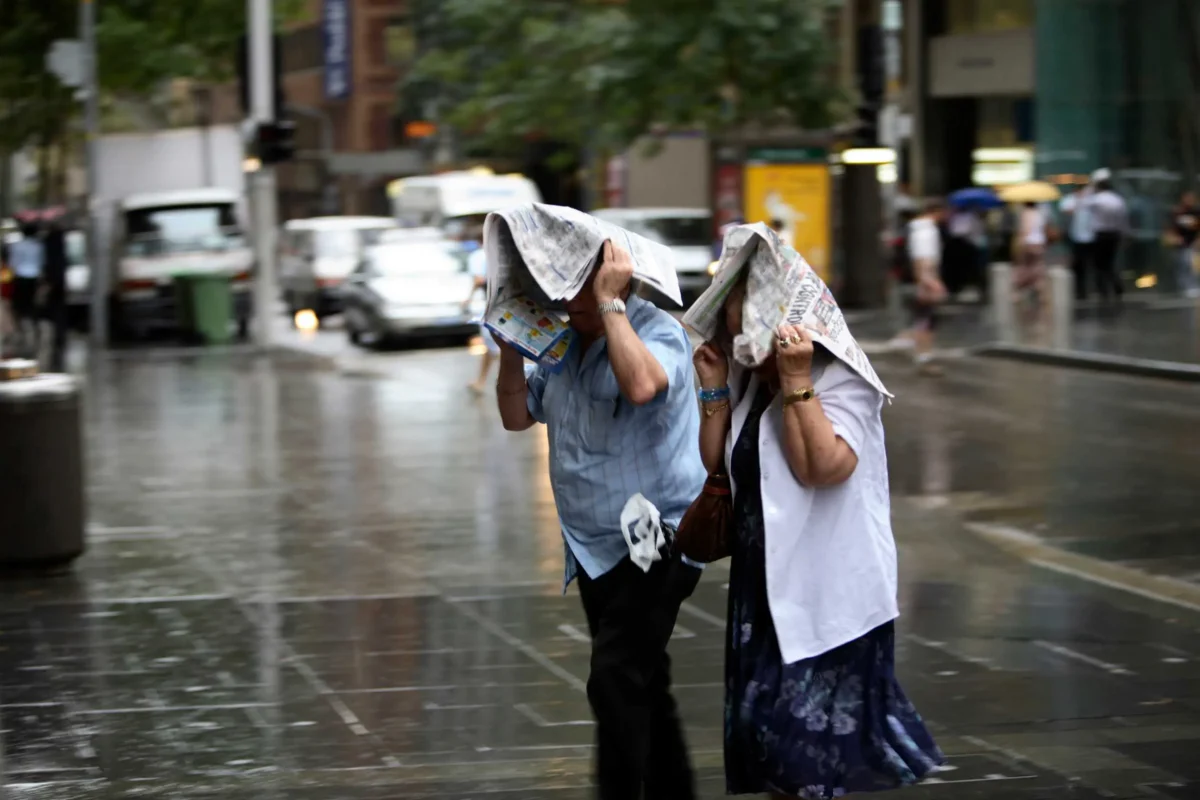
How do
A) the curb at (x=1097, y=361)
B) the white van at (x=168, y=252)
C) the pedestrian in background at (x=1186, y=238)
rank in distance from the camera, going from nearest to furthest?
the curb at (x=1097, y=361), the white van at (x=168, y=252), the pedestrian in background at (x=1186, y=238)

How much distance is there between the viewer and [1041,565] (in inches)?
Result: 371

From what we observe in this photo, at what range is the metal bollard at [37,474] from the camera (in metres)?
9.06

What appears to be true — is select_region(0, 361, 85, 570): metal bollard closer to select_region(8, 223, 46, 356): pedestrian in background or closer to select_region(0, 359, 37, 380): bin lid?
select_region(0, 359, 37, 380): bin lid

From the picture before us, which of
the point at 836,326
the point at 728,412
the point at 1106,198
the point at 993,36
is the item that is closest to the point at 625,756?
the point at 728,412

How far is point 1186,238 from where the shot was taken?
96.7 ft

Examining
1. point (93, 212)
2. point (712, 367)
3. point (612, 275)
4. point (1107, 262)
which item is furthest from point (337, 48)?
point (712, 367)

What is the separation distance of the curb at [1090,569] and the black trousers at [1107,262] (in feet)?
62.0

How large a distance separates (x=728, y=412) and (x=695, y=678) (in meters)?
2.75

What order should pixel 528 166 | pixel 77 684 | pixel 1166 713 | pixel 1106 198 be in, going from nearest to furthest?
pixel 1166 713
pixel 77 684
pixel 1106 198
pixel 528 166

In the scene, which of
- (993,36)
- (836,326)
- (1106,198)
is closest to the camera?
(836,326)

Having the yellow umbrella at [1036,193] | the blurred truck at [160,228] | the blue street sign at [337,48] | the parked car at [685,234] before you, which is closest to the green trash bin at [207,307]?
the blurred truck at [160,228]

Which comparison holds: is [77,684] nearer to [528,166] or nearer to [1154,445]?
[1154,445]

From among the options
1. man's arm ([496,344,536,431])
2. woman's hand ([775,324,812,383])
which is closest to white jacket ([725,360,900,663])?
woman's hand ([775,324,812,383])

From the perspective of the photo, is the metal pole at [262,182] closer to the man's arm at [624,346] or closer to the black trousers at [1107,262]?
the black trousers at [1107,262]
